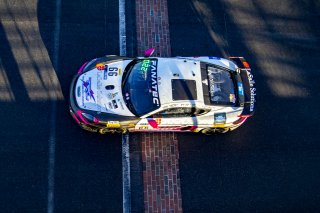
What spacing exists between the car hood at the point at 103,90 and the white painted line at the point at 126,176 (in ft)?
3.64

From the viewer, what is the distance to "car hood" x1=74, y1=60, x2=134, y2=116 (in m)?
8.65

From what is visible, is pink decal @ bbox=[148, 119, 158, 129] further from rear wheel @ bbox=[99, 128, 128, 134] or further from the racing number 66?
the racing number 66

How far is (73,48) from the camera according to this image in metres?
10.2

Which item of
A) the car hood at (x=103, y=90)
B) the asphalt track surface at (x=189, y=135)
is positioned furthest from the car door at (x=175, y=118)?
the asphalt track surface at (x=189, y=135)

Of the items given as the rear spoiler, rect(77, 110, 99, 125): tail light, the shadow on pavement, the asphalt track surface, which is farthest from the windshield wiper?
the rear spoiler

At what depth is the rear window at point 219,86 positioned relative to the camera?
29.0 ft

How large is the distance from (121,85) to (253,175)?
4377 mm

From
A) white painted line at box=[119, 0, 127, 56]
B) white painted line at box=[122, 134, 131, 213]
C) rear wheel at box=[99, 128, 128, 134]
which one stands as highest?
white painted line at box=[119, 0, 127, 56]

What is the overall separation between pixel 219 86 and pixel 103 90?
3016 mm

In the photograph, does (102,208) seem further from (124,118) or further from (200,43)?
(200,43)

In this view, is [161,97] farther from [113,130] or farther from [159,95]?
[113,130]

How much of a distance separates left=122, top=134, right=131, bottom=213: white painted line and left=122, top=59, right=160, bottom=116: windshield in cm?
119

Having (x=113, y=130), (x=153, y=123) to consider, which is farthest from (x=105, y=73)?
(x=153, y=123)

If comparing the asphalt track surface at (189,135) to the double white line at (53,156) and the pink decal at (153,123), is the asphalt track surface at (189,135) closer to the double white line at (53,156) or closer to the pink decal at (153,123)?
the double white line at (53,156)
